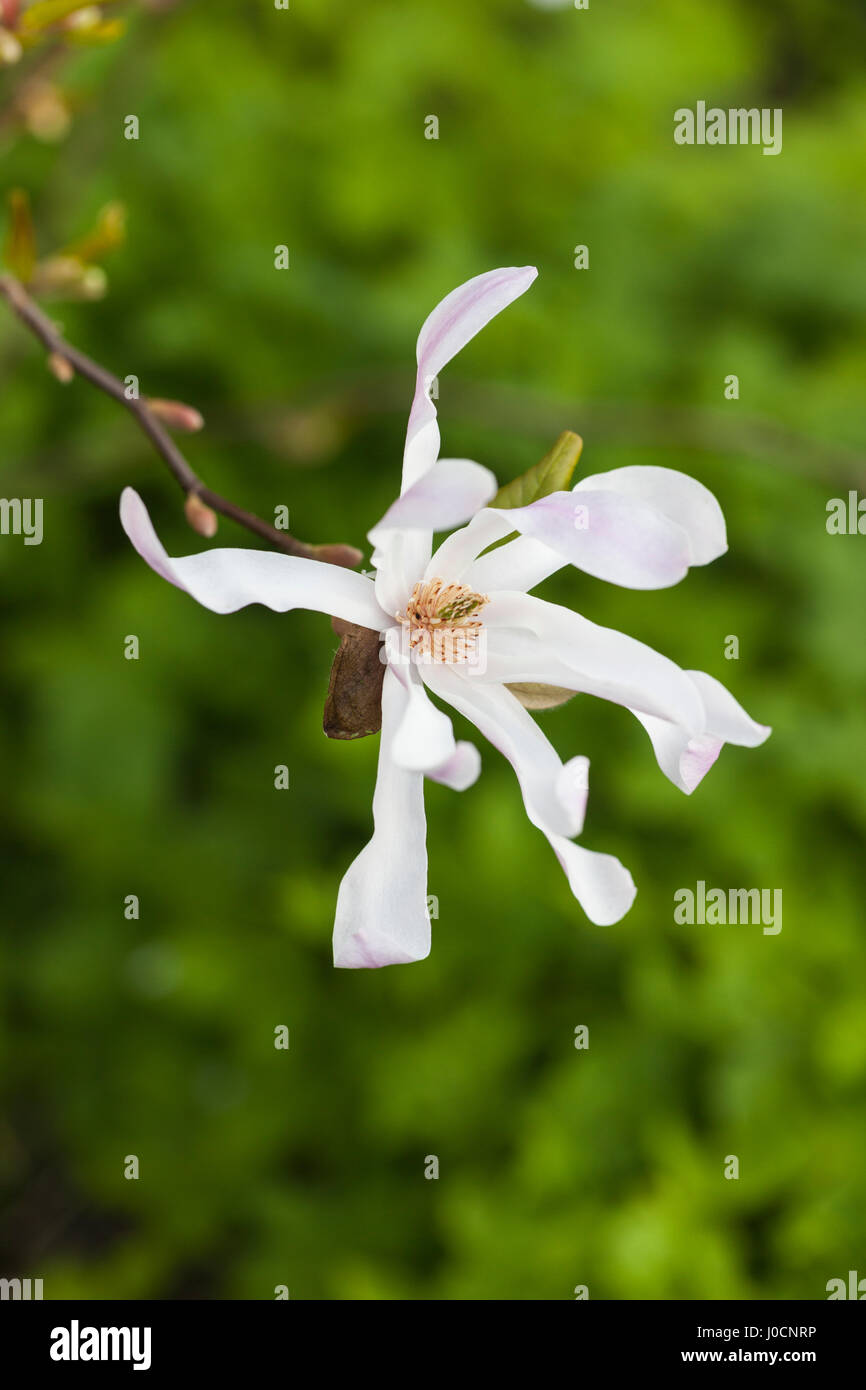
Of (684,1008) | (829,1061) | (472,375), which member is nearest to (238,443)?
(472,375)

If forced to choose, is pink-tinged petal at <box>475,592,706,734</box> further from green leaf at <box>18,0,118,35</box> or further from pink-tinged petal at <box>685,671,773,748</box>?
green leaf at <box>18,0,118,35</box>

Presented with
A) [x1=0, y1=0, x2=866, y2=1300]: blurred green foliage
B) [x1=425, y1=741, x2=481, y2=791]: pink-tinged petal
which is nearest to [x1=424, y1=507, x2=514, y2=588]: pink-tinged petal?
[x1=425, y1=741, x2=481, y2=791]: pink-tinged petal

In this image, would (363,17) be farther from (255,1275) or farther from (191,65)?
(255,1275)

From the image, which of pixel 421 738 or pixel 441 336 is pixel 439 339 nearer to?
pixel 441 336

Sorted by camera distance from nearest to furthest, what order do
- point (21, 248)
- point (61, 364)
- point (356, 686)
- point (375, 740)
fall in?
point (356, 686)
point (61, 364)
point (21, 248)
point (375, 740)

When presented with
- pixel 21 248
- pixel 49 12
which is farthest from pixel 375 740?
pixel 49 12

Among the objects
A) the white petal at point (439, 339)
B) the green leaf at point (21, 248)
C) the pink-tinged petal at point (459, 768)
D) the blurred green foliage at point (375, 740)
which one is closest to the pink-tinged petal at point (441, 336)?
the white petal at point (439, 339)
